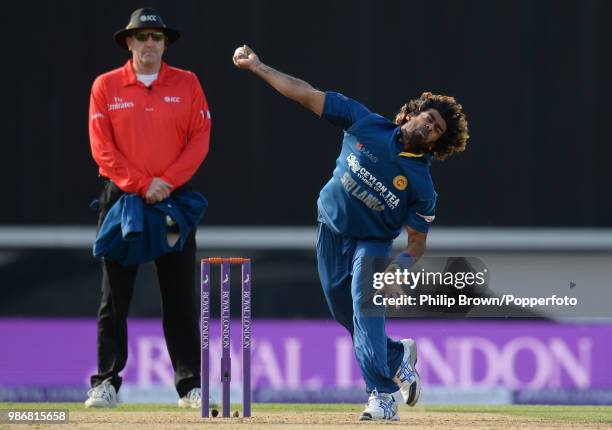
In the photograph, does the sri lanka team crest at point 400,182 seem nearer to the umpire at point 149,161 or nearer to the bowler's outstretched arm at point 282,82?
the bowler's outstretched arm at point 282,82

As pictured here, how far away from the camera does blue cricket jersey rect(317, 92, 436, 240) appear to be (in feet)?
19.4

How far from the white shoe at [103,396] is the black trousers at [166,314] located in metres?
0.02

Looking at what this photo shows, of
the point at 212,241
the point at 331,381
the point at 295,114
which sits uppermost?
the point at 295,114

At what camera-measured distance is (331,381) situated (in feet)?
25.4

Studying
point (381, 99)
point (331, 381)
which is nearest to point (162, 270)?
point (331, 381)

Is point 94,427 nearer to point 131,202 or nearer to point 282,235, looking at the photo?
point 131,202

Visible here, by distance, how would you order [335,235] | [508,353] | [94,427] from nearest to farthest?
[94,427] < [335,235] < [508,353]

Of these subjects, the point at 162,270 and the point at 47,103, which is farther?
the point at 47,103

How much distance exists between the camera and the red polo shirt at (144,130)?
6.27m

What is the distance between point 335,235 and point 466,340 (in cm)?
192

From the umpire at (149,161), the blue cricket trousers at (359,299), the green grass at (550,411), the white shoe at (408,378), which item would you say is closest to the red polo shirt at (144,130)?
the umpire at (149,161)

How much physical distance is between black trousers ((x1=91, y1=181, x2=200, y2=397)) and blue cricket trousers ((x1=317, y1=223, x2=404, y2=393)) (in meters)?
0.60

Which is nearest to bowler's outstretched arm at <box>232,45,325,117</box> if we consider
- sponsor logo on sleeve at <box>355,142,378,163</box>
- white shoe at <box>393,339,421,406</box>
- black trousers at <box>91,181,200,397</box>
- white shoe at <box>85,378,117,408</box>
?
sponsor logo on sleeve at <box>355,142,378,163</box>

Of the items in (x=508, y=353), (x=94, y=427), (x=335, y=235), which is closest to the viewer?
(x=94, y=427)
